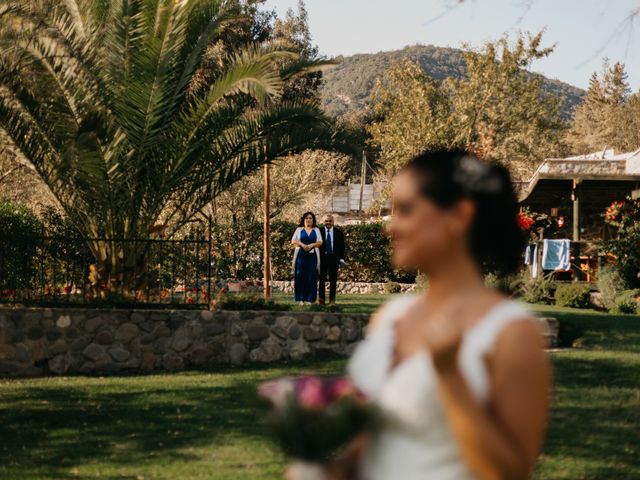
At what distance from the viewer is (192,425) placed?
934 cm

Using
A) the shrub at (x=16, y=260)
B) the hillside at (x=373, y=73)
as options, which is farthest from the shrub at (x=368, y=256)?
the hillside at (x=373, y=73)

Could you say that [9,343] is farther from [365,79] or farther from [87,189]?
[365,79]

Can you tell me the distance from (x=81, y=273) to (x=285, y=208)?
21.7 metres

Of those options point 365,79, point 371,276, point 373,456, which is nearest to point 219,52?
point 371,276

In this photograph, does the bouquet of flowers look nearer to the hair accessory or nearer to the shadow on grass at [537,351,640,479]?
the hair accessory

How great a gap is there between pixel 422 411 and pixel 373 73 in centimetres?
13420

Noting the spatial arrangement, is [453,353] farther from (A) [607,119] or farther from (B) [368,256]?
(A) [607,119]

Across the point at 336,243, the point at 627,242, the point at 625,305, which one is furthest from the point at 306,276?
the point at 627,242

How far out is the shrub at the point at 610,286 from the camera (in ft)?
71.6

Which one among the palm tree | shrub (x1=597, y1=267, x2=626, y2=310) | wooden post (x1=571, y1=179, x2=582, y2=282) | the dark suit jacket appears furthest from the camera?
wooden post (x1=571, y1=179, x2=582, y2=282)

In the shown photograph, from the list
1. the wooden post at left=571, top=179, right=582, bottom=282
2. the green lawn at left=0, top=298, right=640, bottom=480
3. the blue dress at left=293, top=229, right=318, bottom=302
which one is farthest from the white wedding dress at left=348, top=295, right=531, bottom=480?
the wooden post at left=571, top=179, right=582, bottom=282

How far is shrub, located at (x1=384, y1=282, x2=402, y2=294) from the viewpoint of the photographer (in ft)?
93.8

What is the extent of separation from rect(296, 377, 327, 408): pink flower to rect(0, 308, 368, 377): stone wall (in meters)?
12.2

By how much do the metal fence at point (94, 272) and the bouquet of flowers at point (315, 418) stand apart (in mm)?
12313
